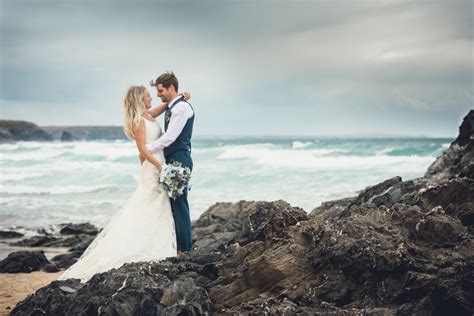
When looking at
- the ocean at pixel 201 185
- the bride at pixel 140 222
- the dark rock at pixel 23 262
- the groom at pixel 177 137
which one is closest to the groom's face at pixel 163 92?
the groom at pixel 177 137

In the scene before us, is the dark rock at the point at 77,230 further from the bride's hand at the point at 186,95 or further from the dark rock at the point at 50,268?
the bride's hand at the point at 186,95

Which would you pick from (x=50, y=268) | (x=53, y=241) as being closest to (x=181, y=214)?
(x=50, y=268)

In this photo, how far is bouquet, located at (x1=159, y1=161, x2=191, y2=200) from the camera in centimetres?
659

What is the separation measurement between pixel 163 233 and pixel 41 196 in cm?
1897

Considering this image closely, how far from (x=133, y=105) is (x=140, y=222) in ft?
4.30

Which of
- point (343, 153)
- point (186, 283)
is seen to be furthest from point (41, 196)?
point (343, 153)

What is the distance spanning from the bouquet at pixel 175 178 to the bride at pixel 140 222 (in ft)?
0.42

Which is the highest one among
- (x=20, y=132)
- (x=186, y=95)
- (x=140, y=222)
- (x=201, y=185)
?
(x=186, y=95)

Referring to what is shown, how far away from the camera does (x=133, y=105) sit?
666 centimetres

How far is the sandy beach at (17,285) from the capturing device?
23.5ft

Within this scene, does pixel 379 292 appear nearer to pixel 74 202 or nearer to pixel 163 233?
pixel 163 233

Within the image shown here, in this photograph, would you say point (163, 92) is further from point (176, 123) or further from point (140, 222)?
point (140, 222)

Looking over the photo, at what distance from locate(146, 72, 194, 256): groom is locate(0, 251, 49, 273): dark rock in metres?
4.57

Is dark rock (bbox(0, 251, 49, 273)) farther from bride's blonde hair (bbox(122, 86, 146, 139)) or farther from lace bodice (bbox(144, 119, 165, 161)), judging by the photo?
bride's blonde hair (bbox(122, 86, 146, 139))
